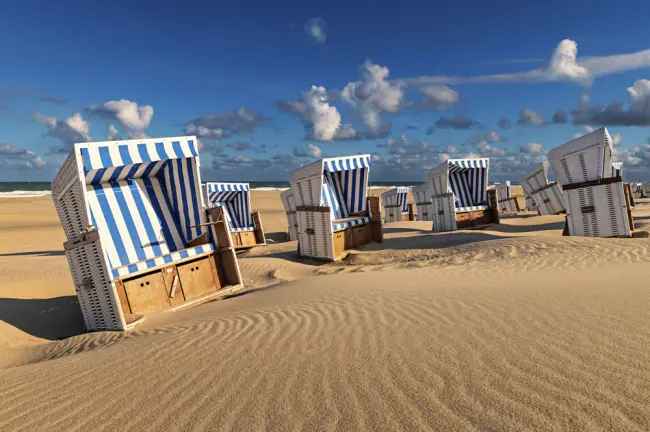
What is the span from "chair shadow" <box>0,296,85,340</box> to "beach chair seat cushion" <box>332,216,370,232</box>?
6227mm

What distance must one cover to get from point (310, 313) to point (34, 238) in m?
22.0

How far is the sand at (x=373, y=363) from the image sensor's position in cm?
207

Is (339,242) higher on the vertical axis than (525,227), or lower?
higher

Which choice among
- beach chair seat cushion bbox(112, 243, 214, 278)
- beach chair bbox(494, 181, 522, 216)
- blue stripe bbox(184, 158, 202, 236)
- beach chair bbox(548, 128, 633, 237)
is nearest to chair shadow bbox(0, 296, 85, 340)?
beach chair seat cushion bbox(112, 243, 214, 278)

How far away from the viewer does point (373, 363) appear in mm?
2719

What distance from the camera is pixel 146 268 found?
256 inches

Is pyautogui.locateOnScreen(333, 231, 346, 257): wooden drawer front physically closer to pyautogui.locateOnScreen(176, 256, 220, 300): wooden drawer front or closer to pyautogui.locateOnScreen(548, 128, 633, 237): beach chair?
pyautogui.locateOnScreen(176, 256, 220, 300): wooden drawer front

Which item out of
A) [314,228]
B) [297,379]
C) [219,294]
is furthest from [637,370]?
[314,228]

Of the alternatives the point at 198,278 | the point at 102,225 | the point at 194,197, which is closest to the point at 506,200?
the point at 194,197

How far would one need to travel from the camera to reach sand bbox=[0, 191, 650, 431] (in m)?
2.07

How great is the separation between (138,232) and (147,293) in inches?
54.3

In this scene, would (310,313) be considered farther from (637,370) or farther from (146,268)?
(146,268)

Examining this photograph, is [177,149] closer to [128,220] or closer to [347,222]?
[128,220]

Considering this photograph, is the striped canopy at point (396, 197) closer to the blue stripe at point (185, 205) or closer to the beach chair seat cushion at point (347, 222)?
the beach chair seat cushion at point (347, 222)
